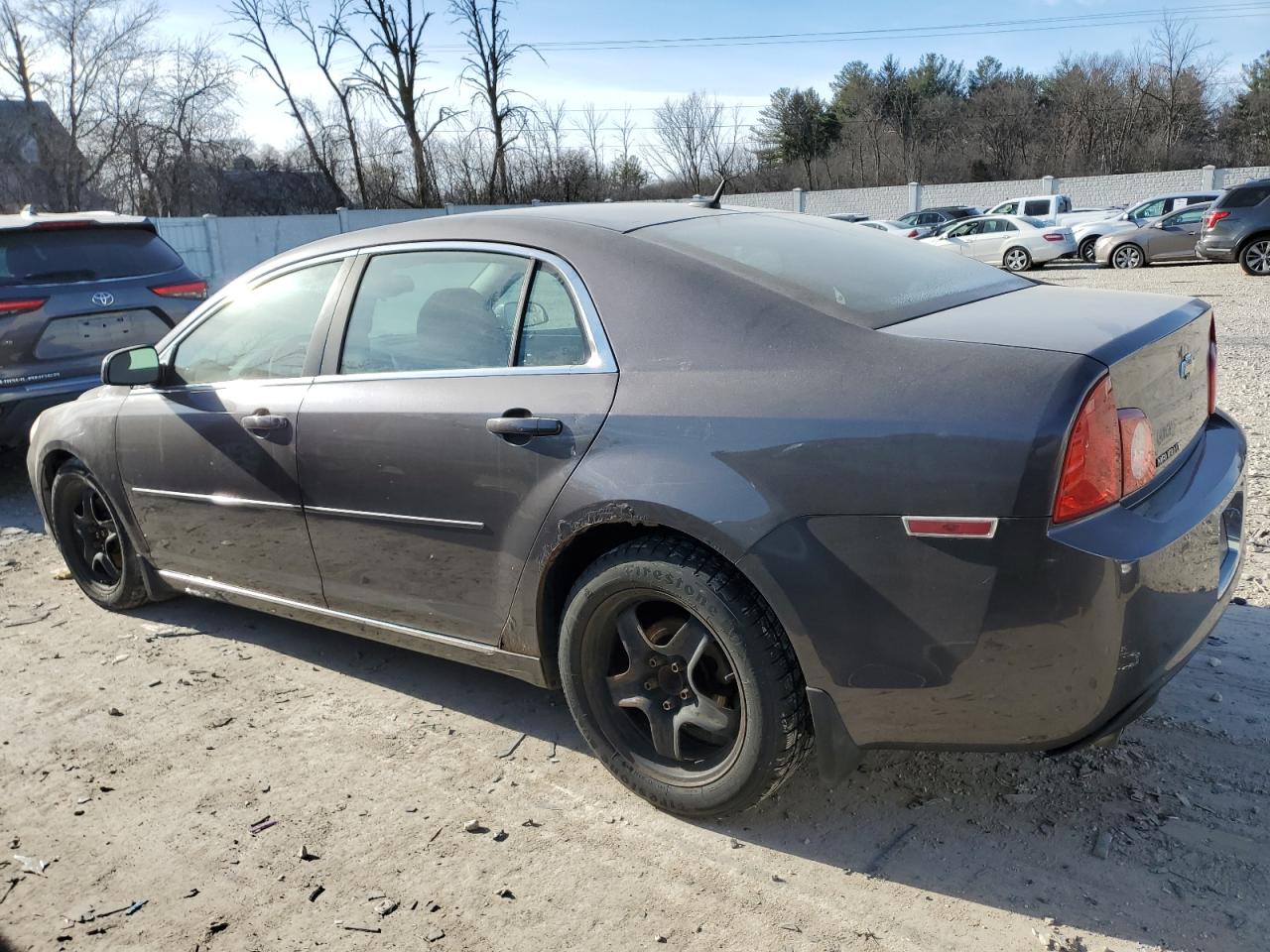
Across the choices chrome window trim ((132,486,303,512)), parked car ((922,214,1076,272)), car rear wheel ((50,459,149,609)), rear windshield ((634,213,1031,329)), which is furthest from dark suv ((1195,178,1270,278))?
car rear wheel ((50,459,149,609))

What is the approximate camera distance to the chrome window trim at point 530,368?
2762 mm

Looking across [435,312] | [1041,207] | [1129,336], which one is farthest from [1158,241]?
[435,312]

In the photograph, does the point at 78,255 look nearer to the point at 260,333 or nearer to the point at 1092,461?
the point at 260,333

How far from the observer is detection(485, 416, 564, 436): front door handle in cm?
273

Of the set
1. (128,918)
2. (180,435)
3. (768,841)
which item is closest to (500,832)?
(768,841)

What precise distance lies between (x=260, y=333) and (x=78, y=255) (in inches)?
149

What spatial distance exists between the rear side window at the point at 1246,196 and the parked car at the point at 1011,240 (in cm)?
580

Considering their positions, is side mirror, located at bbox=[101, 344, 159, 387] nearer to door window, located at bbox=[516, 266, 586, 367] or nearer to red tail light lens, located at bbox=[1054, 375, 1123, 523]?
door window, located at bbox=[516, 266, 586, 367]

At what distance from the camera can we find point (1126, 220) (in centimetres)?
2438

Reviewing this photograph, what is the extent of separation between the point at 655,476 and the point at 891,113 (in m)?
62.2

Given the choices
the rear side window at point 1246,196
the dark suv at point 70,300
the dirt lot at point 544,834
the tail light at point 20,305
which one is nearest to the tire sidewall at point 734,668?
the dirt lot at point 544,834

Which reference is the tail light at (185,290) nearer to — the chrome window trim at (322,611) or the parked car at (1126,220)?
the chrome window trim at (322,611)

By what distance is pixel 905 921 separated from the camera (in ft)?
7.58

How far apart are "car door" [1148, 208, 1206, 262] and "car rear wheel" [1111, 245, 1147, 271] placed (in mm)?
339
